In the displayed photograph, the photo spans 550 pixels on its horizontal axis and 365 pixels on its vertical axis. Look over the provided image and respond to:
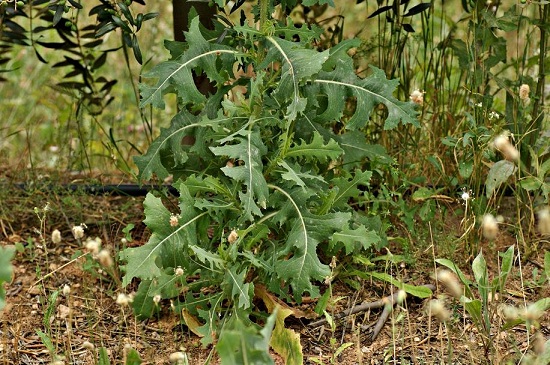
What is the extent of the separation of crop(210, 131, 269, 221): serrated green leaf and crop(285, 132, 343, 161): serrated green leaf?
13 centimetres

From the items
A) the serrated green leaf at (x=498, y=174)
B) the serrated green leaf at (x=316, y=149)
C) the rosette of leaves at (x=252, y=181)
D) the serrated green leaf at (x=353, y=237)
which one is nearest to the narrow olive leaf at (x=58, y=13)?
the rosette of leaves at (x=252, y=181)

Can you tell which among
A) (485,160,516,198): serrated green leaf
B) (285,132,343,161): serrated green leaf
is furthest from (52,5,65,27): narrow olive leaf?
(485,160,516,198): serrated green leaf

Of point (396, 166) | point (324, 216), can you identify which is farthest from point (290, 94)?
point (396, 166)

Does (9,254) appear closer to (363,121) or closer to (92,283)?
(92,283)

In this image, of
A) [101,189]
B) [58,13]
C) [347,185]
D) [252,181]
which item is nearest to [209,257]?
[252,181]

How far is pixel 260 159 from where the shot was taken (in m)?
2.68

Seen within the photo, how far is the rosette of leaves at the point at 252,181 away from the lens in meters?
2.65

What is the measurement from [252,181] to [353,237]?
41 centimetres

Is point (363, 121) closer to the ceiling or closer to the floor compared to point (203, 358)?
closer to the ceiling

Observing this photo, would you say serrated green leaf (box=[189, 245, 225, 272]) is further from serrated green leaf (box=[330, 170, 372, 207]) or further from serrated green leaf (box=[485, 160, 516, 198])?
serrated green leaf (box=[485, 160, 516, 198])

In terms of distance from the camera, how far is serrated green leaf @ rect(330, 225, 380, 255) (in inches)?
→ 108

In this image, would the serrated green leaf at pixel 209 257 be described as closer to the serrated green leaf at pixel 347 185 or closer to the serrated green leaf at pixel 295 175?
the serrated green leaf at pixel 295 175

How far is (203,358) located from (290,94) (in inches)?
35.2

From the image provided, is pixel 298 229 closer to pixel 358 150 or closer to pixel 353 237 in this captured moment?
pixel 353 237
